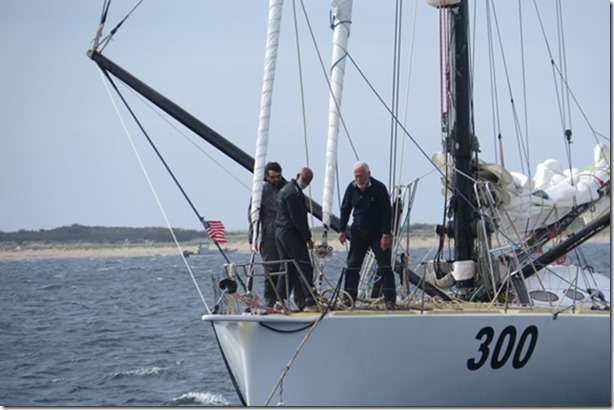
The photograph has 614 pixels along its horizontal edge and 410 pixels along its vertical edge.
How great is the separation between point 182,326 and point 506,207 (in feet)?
38.3

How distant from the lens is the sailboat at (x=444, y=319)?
18.0m

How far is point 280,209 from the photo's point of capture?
720 inches

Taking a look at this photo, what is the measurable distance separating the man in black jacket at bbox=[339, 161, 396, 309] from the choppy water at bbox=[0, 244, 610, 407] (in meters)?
3.33

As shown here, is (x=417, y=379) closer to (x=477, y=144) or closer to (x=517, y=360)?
(x=517, y=360)

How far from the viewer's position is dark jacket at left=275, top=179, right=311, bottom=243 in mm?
18141

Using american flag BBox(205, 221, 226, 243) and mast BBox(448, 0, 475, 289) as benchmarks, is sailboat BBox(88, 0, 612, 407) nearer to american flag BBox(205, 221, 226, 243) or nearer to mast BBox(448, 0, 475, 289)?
mast BBox(448, 0, 475, 289)

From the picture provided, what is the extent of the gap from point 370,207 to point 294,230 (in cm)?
90

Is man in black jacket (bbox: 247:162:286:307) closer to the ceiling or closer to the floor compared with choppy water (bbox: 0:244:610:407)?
closer to the ceiling

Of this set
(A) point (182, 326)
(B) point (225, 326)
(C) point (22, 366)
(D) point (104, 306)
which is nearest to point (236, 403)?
(B) point (225, 326)

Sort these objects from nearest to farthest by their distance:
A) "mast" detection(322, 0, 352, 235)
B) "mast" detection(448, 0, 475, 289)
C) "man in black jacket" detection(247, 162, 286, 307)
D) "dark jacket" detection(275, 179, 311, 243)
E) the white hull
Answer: the white hull < "dark jacket" detection(275, 179, 311, 243) < "man in black jacket" detection(247, 162, 286, 307) < "mast" detection(322, 0, 352, 235) < "mast" detection(448, 0, 475, 289)

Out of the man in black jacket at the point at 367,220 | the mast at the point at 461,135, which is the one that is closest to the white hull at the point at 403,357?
the man in black jacket at the point at 367,220

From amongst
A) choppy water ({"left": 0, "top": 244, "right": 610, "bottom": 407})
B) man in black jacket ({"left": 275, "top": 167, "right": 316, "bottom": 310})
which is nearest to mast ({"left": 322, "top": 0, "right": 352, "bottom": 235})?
man in black jacket ({"left": 275, "top": 167, "right": 316, "bottom": 310})

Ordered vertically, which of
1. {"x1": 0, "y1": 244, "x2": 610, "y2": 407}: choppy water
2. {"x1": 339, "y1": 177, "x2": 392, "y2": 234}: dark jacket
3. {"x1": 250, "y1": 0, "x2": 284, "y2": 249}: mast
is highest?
{"x1": 250, "y1": 0, "x2": 284, "y2": 249}: mast

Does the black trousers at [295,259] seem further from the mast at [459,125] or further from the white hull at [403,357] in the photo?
the mast at [459,125]
